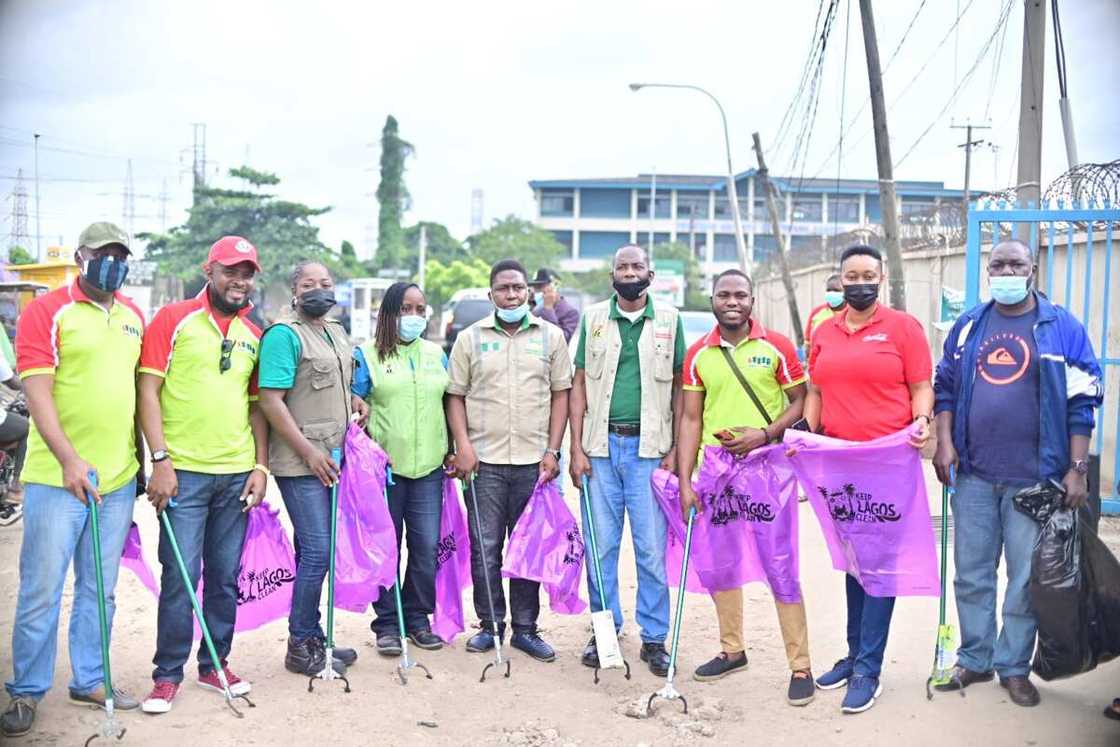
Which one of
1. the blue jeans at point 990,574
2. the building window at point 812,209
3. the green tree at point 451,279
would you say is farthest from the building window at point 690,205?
the blue jeans at point 990,574

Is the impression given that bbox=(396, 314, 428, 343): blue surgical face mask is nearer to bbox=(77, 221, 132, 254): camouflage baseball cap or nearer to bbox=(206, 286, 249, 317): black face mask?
bbox=(206, 286, 249, 317): black face mask

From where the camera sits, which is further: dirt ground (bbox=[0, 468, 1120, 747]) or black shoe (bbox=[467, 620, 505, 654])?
black shoe (bbox=[467, 620, 505, 654])

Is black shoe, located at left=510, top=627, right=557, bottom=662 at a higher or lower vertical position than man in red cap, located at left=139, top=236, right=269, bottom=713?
lower

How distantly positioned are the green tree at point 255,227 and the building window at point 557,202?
89.4 ft

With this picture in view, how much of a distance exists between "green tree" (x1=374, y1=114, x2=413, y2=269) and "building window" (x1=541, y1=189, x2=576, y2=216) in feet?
37.0

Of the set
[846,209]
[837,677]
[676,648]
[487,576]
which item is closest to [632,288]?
[487,576]

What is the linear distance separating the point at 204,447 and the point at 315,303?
2.79 feet

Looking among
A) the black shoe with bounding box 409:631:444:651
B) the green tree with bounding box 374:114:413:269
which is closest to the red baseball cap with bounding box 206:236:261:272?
the black shoe with bounding box 409:631:444:651

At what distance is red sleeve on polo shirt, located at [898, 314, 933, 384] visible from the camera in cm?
461

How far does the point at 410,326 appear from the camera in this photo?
536cm

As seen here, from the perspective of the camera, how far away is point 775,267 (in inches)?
1173

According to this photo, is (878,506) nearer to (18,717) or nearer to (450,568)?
(450,568)

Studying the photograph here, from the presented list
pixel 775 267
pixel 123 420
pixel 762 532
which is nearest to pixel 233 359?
pixel 123 420

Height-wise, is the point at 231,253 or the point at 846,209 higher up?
the point at 846,209
